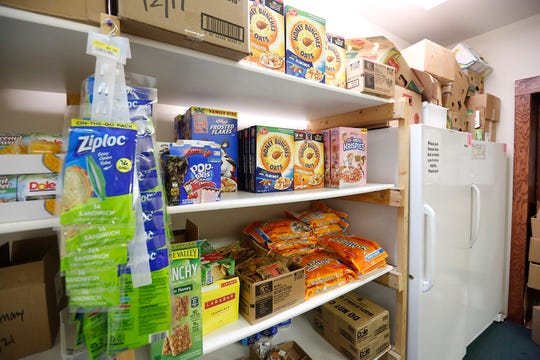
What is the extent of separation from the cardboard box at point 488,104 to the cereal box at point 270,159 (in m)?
2.13

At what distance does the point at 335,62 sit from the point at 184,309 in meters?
1.14

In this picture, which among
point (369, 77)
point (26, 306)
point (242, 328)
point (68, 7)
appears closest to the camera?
point (68, 7)

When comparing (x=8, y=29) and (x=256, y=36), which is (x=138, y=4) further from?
(x=256, y=36)

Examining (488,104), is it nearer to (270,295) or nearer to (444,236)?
(444,236)

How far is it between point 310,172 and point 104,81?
2.92 feet

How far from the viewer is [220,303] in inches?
33.4

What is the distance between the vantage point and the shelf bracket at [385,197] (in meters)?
1.26

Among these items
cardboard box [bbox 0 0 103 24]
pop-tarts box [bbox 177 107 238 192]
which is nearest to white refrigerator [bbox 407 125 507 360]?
pop-tarts box [bbox 177 107 238 192]

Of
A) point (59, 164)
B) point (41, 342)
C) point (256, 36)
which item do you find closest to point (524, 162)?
point (256, 36)

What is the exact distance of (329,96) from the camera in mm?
1078

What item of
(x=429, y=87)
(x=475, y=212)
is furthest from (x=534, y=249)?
(x=429, y=87)

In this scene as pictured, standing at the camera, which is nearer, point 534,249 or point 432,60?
point 432,60

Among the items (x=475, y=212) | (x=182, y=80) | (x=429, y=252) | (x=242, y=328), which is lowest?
(x=242, y=328)

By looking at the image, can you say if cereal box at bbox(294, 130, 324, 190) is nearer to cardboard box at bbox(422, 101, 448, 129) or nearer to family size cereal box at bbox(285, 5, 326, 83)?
family size cereal box at bbox(285, 5, 326, 83)
